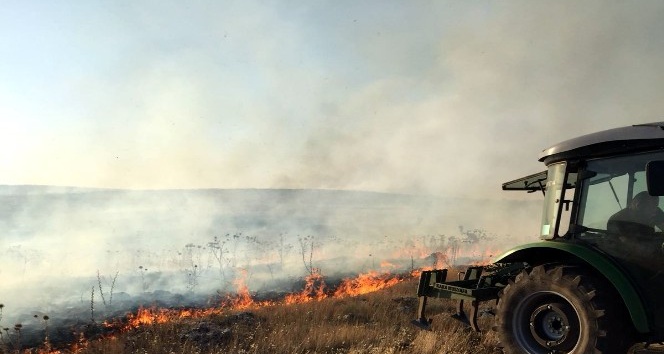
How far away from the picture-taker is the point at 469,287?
6355 mm

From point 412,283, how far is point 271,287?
880cm

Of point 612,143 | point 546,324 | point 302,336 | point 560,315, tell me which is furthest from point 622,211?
point 302,336

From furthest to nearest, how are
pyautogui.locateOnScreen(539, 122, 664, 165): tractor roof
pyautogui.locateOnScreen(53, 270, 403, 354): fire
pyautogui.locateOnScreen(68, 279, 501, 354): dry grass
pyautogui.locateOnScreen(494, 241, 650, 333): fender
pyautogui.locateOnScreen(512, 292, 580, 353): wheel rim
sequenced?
pyautogui.locateOnScreen(53, 270, 403, 354): fire < pyautogui.locateOnScreen(68, 279, 501, 354): dry grass < pyautogui.locateOnScreen(512, 292, 580, 353): wheel rim < pyautogui.locateOnScreen(539, 122, 664, 165): tractor roof < pyautogui.locateOnScreen(494, 241, 650, 333): fender

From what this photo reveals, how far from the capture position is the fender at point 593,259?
407 cm

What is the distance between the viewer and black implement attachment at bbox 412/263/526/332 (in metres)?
5.77

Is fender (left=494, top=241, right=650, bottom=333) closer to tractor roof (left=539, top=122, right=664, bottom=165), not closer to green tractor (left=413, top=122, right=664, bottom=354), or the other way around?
green tractor (left=413, top=122, right=664, bottom=354)

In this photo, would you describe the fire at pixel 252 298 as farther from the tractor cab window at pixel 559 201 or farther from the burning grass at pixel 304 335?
the tractor cab window at pixel 559 201

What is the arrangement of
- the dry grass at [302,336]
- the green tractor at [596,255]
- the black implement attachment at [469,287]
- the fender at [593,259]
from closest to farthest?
the fender at [593,259] < the green tractor at [596,255] < the black implement attachment at [469,287] < the dry grass at [302,336]

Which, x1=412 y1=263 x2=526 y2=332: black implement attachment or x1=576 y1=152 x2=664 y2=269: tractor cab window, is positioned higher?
x1=576 y1=152 x2=664 y2=269: tractor cab window

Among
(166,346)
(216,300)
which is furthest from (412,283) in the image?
(166,346)

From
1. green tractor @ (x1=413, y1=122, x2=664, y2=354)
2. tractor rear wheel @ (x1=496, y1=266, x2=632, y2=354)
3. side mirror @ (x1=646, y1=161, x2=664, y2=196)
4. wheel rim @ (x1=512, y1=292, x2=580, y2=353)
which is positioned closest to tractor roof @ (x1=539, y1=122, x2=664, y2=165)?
green tractor @ (x1=413, y1=122, x2=664, y2=354)

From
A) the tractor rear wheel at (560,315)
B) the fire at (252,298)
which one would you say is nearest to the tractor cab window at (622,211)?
the tractor rear wheel at (560,315)

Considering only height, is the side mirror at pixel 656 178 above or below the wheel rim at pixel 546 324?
above

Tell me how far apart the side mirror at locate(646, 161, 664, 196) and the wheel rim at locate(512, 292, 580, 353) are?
4.55 ft
